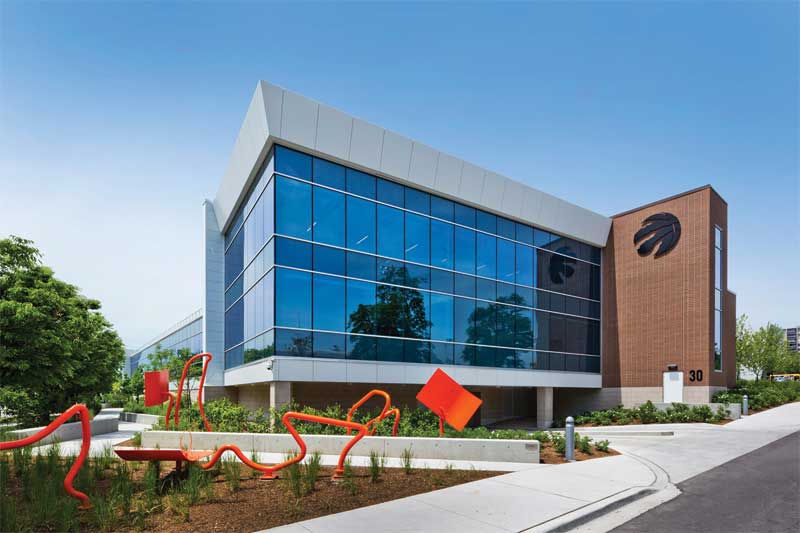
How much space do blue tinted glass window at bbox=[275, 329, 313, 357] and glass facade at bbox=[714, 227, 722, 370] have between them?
21690 mm

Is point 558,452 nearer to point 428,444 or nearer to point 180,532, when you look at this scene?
point 428,444

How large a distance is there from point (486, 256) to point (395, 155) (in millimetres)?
7353

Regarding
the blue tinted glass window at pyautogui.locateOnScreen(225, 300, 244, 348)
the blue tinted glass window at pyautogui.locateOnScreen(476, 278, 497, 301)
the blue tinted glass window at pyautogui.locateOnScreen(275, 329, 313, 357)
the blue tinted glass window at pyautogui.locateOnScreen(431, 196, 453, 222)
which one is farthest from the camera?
the blue tinted glass window at pyautogui.locateOnScreen(476, 278, 497, 301)

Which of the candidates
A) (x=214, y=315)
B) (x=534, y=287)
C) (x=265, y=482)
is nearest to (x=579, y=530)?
(x=265, y=482)

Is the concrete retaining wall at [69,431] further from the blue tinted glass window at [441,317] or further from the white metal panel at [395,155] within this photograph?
the white metal panel at [395,155]

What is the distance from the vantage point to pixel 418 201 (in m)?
23.2

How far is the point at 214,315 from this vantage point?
2858 cm

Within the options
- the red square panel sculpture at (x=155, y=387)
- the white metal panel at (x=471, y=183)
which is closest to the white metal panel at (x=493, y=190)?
the white metal panel at (x=471, y=183)

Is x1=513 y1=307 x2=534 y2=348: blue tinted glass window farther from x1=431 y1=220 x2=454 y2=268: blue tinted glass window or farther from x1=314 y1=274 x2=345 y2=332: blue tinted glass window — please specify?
x1=314 y1=274 x2=345 y2=332: blue tinted glass window

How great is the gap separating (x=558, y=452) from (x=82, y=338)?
1964cm

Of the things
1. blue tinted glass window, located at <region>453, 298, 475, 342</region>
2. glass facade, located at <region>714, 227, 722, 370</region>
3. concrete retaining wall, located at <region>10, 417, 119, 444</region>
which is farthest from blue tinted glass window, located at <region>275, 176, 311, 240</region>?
glass facade, located at <region>714, 227, 722, 370</region>

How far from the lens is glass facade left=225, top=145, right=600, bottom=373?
63.1ft

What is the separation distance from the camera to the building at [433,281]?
19.3m

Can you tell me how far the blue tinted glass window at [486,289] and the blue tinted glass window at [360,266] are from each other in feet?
21.2
